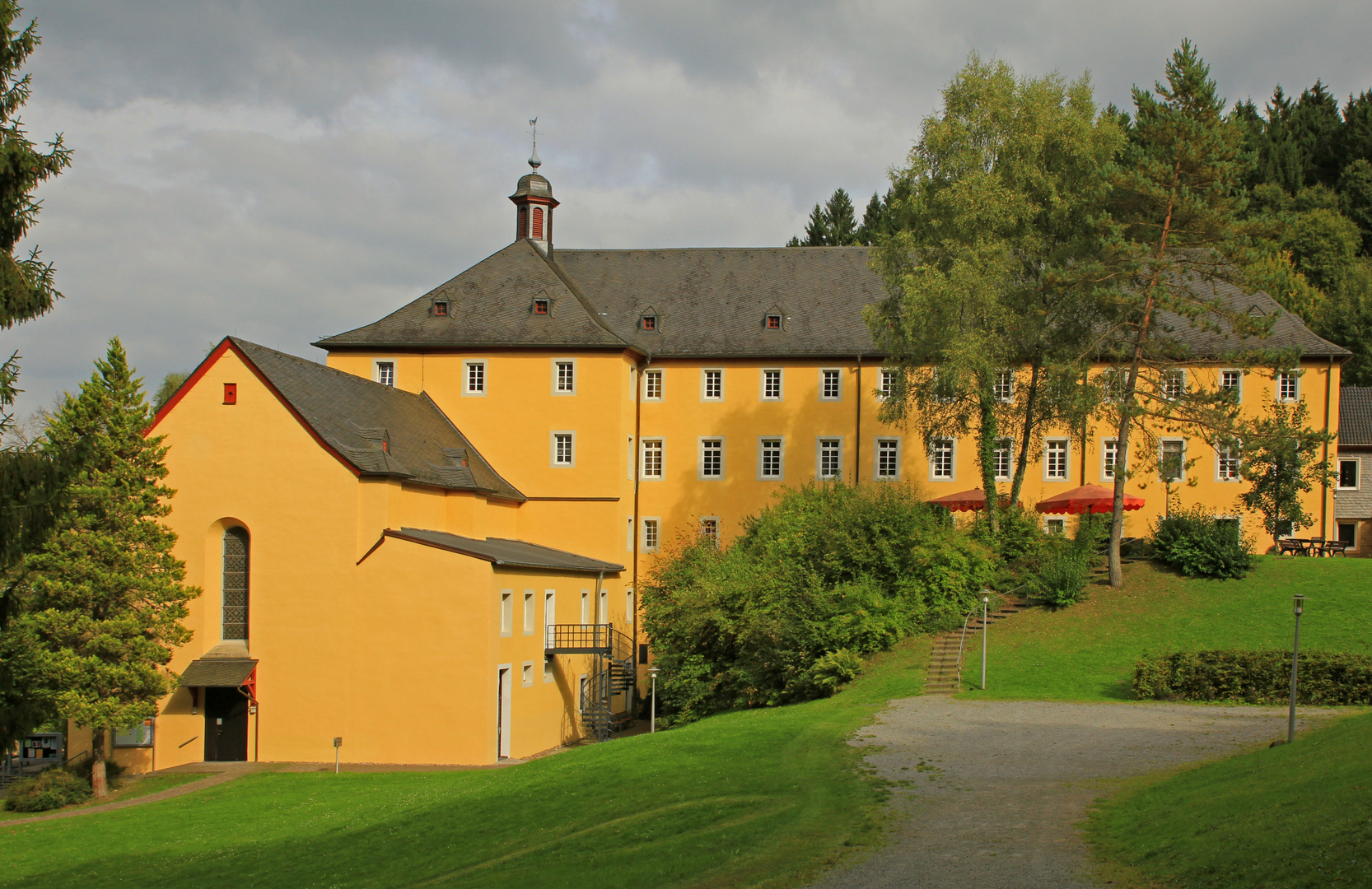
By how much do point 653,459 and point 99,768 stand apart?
20.4 m

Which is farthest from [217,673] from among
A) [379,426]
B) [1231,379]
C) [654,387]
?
[1231,379]

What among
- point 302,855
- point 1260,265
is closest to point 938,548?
point 1260,265

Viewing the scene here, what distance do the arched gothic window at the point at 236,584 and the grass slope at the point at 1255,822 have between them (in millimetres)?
23830

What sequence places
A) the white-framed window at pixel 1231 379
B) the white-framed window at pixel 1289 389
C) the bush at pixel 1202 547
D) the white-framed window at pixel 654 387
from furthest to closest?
the white-framed window at pixel 654 387, the white-framed window at pixel 1231 379, the white-framed window at pixel 1289 389, the bush at pixel 1202 547

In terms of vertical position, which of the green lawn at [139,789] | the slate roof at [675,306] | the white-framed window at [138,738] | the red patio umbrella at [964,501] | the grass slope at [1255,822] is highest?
the slate roof at [675,306]

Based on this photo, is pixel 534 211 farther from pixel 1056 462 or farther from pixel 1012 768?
pixel 1012 768

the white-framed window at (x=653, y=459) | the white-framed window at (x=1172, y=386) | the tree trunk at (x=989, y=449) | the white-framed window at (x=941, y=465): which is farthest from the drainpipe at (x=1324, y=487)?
the white-framed window at (x=653, y=459)

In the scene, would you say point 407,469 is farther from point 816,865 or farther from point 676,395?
point 816,865

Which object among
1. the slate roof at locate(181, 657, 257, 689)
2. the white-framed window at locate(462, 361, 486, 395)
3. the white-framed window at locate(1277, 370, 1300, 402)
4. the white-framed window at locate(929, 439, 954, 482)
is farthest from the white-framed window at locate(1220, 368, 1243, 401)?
the slate roof at locate(181, 657, 257, 689)

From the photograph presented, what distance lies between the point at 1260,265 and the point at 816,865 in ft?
84.3

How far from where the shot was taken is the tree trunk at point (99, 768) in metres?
27.6

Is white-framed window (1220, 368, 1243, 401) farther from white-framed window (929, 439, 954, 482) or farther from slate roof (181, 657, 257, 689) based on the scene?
slate roof (181, 657, 257, 689)

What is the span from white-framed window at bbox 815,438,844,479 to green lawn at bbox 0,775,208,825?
872 inches

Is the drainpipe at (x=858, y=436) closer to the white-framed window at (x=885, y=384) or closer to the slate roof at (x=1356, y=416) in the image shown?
the white-framed window at (x=885, y=384)
